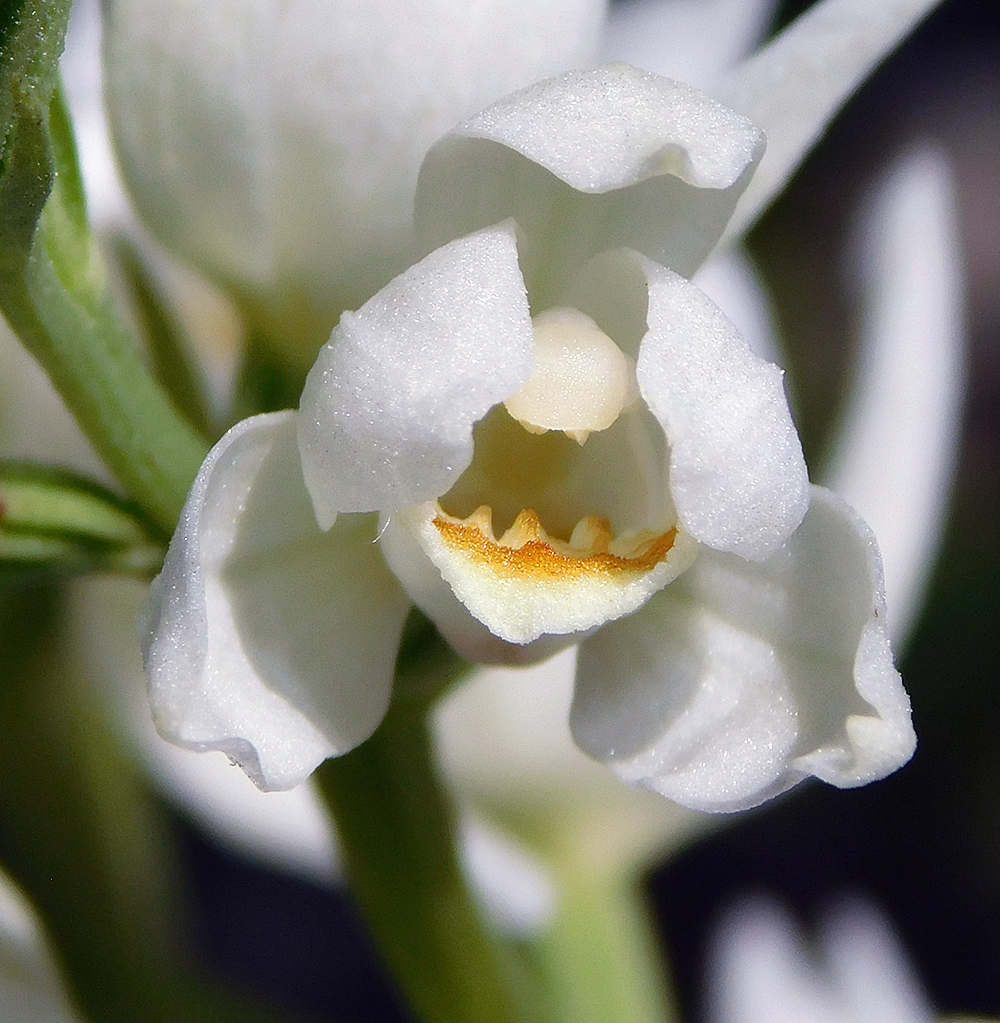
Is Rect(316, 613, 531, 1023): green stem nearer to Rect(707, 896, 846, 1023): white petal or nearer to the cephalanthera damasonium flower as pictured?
the cephalanthera damasonium flower

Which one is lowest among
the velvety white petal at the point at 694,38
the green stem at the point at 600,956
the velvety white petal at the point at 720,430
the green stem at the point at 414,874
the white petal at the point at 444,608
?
the green stem at the point at 600,956

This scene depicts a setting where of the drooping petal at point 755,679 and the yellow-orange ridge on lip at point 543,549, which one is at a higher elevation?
the yellow-orange ridge on lip at point 543,549

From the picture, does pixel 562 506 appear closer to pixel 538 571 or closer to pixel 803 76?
pixel 538 571

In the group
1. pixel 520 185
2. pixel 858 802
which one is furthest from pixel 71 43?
pixel 858 802

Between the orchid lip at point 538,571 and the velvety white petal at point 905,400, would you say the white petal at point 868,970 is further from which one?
the orchid lip at point 538,571

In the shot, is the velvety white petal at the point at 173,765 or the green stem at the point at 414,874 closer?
the green stem at the point at 414,874

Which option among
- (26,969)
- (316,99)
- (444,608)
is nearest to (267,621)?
(444,608)

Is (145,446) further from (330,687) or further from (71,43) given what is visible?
(71,43)

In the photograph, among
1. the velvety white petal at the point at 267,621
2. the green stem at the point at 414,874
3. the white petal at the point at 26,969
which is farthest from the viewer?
the white petal at the point at 26,969

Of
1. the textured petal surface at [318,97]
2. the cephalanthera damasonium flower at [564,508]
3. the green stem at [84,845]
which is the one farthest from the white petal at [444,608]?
the green stem at [84,845]
